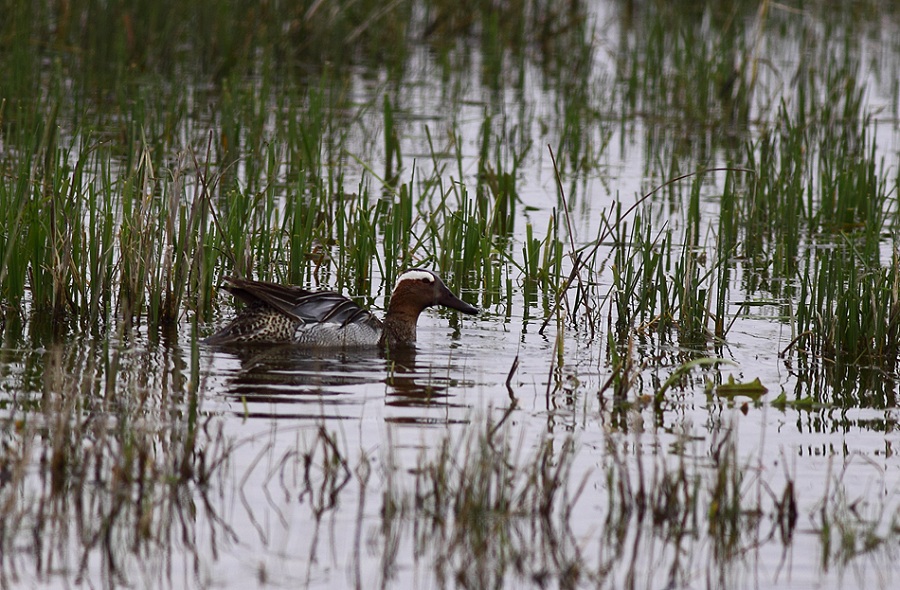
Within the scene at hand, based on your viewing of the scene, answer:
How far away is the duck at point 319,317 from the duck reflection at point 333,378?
6 cm

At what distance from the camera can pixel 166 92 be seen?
1368 centimetres

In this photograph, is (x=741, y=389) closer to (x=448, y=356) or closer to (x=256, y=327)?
(x=448, y=356)

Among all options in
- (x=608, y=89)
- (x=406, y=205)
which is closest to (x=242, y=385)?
(x=406, y=205)

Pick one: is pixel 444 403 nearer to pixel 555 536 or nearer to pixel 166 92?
pixel 555 536

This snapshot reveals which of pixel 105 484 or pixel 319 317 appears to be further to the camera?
pixel 319 317

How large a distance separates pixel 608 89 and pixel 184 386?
31.5 ft

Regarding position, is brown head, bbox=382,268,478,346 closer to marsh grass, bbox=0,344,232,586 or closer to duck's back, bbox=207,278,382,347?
duck's back, bbox=207,278,382,347

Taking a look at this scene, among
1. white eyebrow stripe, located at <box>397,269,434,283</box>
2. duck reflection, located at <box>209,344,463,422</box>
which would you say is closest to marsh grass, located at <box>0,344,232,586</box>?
duck reflection, located at <box>209,344,463,422</box>

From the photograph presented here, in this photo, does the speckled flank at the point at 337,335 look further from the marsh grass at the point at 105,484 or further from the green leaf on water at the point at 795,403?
the green leaf on water at the point at 795,403

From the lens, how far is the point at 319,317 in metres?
7.46

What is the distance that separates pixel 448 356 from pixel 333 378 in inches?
35.0

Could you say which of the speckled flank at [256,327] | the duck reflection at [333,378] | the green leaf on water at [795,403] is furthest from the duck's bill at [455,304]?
the green leaf on water at [795,403]

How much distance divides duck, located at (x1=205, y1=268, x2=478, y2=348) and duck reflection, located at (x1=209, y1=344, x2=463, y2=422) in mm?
64

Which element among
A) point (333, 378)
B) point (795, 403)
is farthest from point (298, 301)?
point (795, 403)
